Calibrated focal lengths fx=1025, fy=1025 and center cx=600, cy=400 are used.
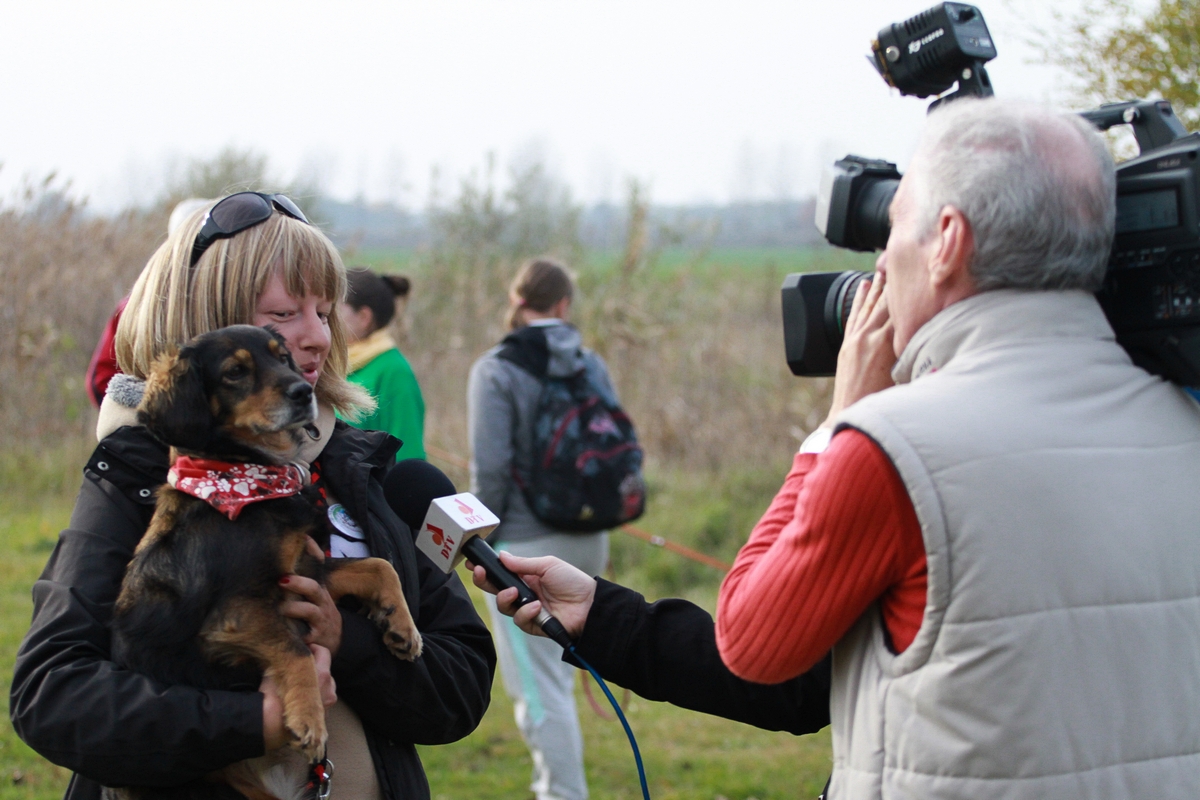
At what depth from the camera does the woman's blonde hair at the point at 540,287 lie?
5.20m

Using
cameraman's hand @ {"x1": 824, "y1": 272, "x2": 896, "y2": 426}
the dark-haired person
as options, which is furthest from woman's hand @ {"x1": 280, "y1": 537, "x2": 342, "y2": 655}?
the dark-haired person

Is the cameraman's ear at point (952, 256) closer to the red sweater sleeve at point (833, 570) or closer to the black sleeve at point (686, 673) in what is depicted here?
the red sweater sleeve at point (833, 570)

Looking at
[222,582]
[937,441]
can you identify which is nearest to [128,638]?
[222,582]

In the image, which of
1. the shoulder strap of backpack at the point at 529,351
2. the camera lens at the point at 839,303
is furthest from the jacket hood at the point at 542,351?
the camera lens at the point at 839,303

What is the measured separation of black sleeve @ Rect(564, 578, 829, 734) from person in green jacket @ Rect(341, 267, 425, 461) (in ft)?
7.60

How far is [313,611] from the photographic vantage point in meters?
1.93

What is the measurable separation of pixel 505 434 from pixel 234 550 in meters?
3.00

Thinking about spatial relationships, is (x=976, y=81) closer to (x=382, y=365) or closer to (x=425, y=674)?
(x=425, y=674)

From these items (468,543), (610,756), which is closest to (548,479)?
(610,756)

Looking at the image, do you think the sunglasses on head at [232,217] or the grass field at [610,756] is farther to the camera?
the grass field at [610,756]

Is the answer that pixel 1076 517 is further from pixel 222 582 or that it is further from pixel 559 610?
pixel 222 582

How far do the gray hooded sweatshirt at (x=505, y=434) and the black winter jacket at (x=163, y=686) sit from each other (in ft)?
8.53

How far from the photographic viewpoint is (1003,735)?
4.67 feet

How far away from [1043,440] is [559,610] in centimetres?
106
